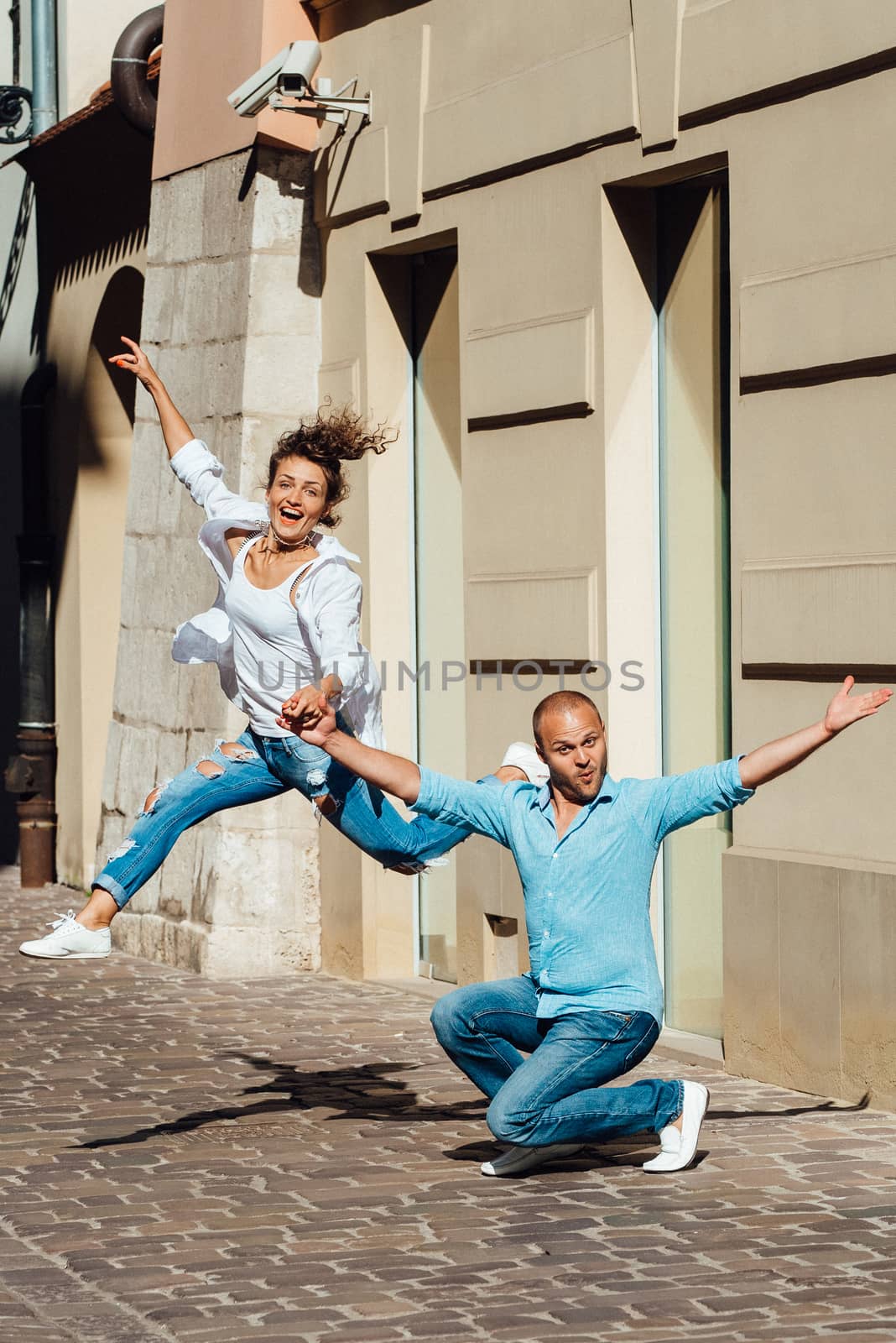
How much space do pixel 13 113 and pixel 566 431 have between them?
318 inches

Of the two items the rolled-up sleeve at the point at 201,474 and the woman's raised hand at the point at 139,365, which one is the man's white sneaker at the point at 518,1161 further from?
the woman's raised hand at the point at 139,365

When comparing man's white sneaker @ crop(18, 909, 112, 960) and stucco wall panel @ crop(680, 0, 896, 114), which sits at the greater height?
stucco wall panel @ crop(680, 0, 896, 114)

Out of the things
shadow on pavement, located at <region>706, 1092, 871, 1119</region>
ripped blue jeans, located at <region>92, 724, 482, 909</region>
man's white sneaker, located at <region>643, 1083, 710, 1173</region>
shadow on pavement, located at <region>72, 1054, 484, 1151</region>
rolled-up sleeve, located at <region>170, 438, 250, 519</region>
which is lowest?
shadow on pavement, located at <region>72, 1054, 484, 1151</region>

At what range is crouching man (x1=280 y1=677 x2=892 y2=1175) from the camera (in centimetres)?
626

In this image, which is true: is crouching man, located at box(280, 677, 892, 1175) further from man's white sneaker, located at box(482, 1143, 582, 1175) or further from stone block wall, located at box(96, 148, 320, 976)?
stone block wall, located at box(96, 148, 320, 976)

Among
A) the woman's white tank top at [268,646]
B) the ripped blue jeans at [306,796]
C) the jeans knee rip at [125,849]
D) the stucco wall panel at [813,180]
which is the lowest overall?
the jeans knee rip at [125,849]

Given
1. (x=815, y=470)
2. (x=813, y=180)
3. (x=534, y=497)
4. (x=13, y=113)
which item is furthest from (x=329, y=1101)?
(x=13, y=113)

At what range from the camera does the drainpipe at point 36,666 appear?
49.8 ft

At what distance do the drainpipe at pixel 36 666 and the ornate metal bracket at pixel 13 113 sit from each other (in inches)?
69.5

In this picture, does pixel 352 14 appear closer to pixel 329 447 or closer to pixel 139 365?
pixel 139 365

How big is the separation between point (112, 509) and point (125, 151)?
247 cm

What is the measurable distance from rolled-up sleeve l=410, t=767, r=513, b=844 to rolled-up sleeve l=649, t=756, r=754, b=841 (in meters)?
0.45

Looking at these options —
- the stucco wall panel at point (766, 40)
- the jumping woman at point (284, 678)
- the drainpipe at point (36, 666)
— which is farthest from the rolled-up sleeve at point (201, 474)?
the drainpipe at point (36, 666)

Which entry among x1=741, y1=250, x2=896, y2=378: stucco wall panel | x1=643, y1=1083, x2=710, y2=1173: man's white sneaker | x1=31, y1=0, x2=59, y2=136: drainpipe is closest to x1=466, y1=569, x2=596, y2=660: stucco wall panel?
x1=741, y1=250, x2=896, y2=378: stucco wall panel
